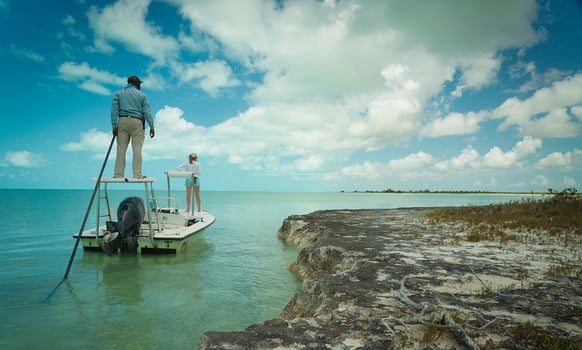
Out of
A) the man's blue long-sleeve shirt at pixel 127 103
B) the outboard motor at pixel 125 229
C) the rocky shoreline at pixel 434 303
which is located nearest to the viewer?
the rocky shoreline at pixel 434 303

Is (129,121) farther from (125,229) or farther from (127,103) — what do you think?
(125,229)

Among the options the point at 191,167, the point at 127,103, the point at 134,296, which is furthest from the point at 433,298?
the point at 191,167

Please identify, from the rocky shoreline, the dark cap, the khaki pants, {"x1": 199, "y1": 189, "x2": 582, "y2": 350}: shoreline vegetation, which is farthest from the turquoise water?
the dark cap

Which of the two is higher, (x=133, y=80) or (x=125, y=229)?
(x=133, y=80)

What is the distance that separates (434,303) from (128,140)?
32.7 ft

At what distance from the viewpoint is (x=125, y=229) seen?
36.3ft

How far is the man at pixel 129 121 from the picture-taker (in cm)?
1017

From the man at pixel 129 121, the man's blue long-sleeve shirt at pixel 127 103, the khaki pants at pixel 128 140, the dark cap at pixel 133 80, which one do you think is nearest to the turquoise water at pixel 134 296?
the khaki pants at pixel 128 140

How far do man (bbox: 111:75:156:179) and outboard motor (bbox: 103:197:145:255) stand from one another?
5.31 feet

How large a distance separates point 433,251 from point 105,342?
7885 millimetres

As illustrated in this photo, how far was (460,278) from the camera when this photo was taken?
5887mm

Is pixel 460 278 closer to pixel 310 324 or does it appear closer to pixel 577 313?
pixel 577 313

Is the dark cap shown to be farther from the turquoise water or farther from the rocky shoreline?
the rocky shoreline

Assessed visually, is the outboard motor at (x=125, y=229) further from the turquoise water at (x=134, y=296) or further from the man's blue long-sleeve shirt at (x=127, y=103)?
the man's blue long-sleeve shirt at (x=127, y=103)
